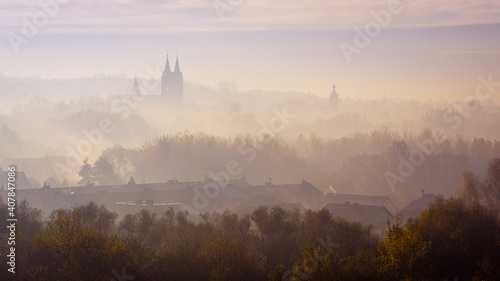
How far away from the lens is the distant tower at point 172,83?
163 m

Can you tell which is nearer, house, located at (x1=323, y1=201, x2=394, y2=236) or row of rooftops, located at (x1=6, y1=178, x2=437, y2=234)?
house, located at (x1=323, y1=201, x2=394, y2=236)

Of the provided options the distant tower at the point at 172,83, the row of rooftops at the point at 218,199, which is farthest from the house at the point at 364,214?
the distant tower at the point at 172,83

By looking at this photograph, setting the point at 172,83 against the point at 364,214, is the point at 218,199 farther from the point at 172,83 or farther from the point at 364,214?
the point at 172,83

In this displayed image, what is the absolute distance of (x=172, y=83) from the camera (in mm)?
164500

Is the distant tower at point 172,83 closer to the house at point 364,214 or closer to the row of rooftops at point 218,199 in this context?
the row of rooftops at point 218,199

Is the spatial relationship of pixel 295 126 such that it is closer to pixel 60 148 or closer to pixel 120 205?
pixel 60 148

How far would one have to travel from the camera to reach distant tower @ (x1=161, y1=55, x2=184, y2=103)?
535 feet

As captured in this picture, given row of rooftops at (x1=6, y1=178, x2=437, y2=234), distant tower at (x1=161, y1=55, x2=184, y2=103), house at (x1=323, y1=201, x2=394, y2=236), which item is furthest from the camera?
distant tower at (x1=161, y1=55, x2=184, y2=103)

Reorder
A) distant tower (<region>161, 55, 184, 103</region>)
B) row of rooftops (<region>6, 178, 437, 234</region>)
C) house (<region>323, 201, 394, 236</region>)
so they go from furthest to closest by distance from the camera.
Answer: distant tower (<region>161, 55, 184, 103</region>), row of rooftops (<region>6, 178, 437, 234</region>), house (<region>323, 201, 394, 236</region>)

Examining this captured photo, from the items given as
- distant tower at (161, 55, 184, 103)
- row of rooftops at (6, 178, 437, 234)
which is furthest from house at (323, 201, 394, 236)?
distant tower at (161, 55, 184, 103)

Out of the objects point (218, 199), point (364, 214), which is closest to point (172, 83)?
point (218, 199)

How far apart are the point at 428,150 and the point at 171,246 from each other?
78556mm

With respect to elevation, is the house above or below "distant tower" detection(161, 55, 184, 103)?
below

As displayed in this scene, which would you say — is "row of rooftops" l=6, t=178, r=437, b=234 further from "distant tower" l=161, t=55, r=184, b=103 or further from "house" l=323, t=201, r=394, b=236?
"distant tower" l=161, t=55, r=184, b=103
